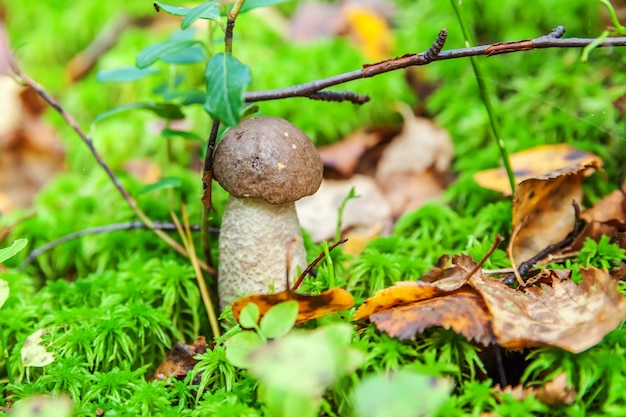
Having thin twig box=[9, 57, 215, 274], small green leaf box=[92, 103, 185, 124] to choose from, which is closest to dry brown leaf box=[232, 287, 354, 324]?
thin twig box=[9, 57, 215, 274]

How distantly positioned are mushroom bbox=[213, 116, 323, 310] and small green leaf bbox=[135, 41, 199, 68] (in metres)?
0.29

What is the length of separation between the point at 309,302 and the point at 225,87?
0.59 meters

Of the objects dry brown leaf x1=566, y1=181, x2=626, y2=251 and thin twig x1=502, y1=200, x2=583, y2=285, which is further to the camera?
dry brown leaf x1=566, y1=181, x2=626, y2=251

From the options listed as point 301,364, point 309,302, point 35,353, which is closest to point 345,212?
point 309,302

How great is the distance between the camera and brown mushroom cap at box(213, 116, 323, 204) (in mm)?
1612

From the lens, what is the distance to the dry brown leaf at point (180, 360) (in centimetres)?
171

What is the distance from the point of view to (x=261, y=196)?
1655 mm

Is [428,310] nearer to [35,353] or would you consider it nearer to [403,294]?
[403,294]

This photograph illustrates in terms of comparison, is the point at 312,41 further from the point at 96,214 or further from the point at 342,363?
the point at 342,363

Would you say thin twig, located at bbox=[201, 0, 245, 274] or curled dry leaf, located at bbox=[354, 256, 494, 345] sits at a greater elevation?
thin twig, located at bbox=[201, 0, 245, 274]

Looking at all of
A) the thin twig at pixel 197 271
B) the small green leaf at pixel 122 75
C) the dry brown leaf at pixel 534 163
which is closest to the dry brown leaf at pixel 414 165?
the dry brown leaf at pixel 534 163

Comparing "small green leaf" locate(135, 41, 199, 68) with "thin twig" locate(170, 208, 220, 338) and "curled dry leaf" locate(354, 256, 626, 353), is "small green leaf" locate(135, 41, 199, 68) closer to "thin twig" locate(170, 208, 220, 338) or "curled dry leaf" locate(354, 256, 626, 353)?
"thin twig" locate(170, 208, 220, 338)

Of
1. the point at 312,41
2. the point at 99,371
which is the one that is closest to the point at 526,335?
the point at 99,371

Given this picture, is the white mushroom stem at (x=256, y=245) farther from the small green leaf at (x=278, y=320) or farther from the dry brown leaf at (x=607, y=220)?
the dry brown leaf at (x=607, y=220)
